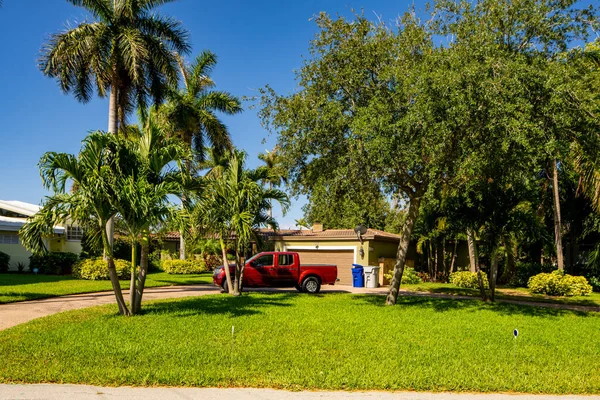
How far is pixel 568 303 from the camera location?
1688 centimetres

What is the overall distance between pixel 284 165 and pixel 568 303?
11.4 meters

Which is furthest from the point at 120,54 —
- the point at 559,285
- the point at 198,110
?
the point at 559,285

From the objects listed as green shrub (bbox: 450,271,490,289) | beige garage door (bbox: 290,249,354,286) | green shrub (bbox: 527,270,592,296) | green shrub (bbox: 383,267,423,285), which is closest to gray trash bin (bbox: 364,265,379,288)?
green shrub (bbox: 383,267,423,285)

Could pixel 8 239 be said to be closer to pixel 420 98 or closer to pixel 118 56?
pixel 118 56

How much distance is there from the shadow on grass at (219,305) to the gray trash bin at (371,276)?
25.4 feet

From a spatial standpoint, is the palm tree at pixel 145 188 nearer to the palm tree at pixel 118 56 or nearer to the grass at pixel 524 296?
the palm tree at pixel 118 56

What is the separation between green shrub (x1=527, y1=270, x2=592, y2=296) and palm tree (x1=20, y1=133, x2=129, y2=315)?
17.3 meters

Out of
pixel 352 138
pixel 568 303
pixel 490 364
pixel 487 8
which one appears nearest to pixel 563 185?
pixel 568 303

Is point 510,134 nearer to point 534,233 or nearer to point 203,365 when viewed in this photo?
point 534,233

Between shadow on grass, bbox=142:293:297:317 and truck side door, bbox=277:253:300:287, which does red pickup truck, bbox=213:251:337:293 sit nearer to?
truck side door, bbox=277:253:300:287

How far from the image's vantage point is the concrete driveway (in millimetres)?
5602

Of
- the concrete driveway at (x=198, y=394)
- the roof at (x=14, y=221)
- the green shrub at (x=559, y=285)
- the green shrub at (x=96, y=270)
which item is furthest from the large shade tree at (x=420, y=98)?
the roof at (x=14, y=221)

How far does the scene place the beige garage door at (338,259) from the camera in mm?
25266

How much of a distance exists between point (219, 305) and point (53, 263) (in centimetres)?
1535
